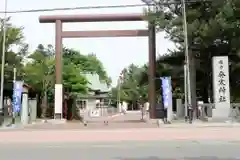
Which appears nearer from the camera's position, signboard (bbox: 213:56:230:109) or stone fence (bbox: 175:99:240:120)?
stone fence (bbox: 175:99:240:120)

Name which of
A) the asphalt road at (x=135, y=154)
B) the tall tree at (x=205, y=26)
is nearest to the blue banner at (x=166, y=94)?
the tall tree at (x=205, y=26)

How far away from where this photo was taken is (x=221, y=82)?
93.8 ft

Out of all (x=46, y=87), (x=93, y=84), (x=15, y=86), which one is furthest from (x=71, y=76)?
(x=93, y=84)

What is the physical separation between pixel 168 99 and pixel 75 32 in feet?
32.9

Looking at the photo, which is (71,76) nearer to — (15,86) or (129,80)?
(15,86)

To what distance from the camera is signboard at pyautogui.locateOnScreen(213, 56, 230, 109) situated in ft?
92.7

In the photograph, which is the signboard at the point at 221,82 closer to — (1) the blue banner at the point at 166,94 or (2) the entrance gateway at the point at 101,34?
(1) the blue banner at the point at 166,94

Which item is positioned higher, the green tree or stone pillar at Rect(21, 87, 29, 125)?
the green tree

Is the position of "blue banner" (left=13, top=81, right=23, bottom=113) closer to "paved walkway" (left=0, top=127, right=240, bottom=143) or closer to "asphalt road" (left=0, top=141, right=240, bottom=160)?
"paved walkway" (left=0, top=127, right=240, bottom=143)

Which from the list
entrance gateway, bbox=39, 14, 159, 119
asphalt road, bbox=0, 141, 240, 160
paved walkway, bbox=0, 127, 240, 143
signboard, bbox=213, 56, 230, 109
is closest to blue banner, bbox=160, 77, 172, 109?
entrance gateway, bbox=39, 14, 159, 119

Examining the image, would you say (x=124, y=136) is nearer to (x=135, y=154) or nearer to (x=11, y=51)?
(x=135, y=154)

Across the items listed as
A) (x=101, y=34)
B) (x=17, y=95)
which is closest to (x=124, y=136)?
(x=17, y=95)

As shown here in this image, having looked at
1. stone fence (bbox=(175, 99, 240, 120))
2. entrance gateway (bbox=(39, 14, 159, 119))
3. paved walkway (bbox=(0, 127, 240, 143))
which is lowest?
paved walkway (bbox=(0, 127, 240, 143))

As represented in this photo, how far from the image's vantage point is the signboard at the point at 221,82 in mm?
28250
